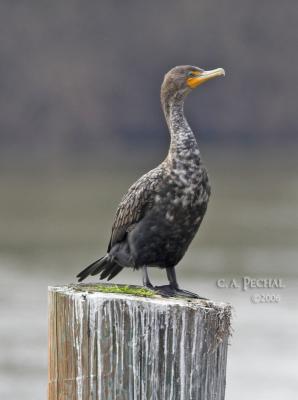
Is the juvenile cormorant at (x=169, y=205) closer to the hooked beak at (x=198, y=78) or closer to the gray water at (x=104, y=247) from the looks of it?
the hooked beak at (x=198, y=78)

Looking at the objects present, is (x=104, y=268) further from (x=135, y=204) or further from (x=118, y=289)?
(x=118, y=289)

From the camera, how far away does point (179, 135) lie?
5094 millimetres

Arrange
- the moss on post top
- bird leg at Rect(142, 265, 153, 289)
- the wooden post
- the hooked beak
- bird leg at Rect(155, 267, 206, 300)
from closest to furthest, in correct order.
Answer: the wooden post → the moss on post top → bird leg at Rect(155, 267, 206, 300) → bird leg at Rect(142, 265, 153, 289) → the hooked beak

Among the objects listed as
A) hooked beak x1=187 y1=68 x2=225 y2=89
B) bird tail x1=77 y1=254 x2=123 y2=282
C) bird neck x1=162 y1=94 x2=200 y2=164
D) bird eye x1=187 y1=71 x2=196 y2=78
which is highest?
bird eye x1=187 y1=71 x2=196 y2=78

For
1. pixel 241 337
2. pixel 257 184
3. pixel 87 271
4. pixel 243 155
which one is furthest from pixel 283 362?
pixel 243 155

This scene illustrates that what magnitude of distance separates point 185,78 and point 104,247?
11.7 meters

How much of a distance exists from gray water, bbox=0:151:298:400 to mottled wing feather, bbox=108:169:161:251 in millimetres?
4342

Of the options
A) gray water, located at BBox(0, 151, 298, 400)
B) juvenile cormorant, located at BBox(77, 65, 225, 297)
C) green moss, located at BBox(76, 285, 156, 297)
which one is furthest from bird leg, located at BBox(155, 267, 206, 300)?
gray water, located at BBox(0, 151, 298, 400)

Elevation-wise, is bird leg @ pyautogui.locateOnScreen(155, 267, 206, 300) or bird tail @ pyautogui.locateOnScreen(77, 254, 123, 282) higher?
bird tail @ pyautogui.locateOnScreen(77, 254, 123, 282)

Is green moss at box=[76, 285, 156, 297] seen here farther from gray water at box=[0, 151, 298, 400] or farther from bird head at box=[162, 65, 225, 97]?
gray water at box=[0, 151, 298, 400]

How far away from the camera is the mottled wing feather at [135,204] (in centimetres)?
509

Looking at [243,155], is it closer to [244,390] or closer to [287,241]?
[287,241]

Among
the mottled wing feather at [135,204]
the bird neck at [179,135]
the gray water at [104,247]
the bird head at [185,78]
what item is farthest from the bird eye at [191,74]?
the gray water at [104,247]

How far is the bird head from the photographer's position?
17.1ft
